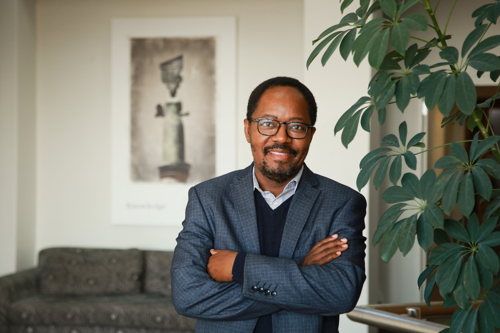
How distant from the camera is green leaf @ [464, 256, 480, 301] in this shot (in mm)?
1200

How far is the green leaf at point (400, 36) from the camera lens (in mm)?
1150

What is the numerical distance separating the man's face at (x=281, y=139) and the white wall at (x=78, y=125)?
3075 mm

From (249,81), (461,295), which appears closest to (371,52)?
(461,295)

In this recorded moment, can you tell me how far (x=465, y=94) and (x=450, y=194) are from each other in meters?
0.25

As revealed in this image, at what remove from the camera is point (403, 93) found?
1.28m

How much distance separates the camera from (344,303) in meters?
1.54

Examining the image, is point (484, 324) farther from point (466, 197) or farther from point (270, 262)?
point (270, 262)

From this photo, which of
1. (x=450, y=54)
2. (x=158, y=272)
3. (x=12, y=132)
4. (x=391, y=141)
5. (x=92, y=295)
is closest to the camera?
(x=450, y=54)

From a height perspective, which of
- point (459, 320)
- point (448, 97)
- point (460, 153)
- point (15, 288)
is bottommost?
point (15, 288)

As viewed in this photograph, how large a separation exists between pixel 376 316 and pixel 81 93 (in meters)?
3.69

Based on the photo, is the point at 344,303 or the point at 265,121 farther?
the point at 265,121

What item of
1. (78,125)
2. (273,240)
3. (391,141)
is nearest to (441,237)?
(391,141)

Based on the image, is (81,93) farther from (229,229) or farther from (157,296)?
(229,229)

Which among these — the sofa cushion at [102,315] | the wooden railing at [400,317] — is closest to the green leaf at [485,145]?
the wooden railing at [400,317]
